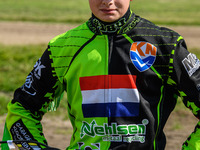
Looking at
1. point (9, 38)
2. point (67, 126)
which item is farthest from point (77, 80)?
point (9, 38)

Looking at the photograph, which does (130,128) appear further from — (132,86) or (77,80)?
(77,80)

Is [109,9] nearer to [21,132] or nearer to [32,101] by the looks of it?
[32,101]

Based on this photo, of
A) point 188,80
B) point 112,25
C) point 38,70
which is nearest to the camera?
point 188,80

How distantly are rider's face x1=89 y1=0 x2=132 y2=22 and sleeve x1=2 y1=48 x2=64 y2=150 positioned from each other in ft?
1.13

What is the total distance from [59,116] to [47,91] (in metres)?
3.85

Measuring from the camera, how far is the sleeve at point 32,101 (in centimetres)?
206

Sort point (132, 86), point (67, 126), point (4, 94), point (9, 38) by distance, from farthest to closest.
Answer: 1. point (9, 38)
2. point (4, 94)
3. point (67, 126)
4. point (132, 86)

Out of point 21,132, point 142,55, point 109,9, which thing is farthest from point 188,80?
point 21,132

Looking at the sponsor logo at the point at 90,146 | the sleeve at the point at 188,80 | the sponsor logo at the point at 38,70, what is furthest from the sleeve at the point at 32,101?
the sleeve at the point at 188,80

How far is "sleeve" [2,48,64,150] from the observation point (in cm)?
206

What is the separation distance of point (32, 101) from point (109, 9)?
630mm

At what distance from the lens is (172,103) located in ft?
6.58

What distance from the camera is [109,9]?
1.90 m

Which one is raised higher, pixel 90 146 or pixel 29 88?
pixel 29 88
